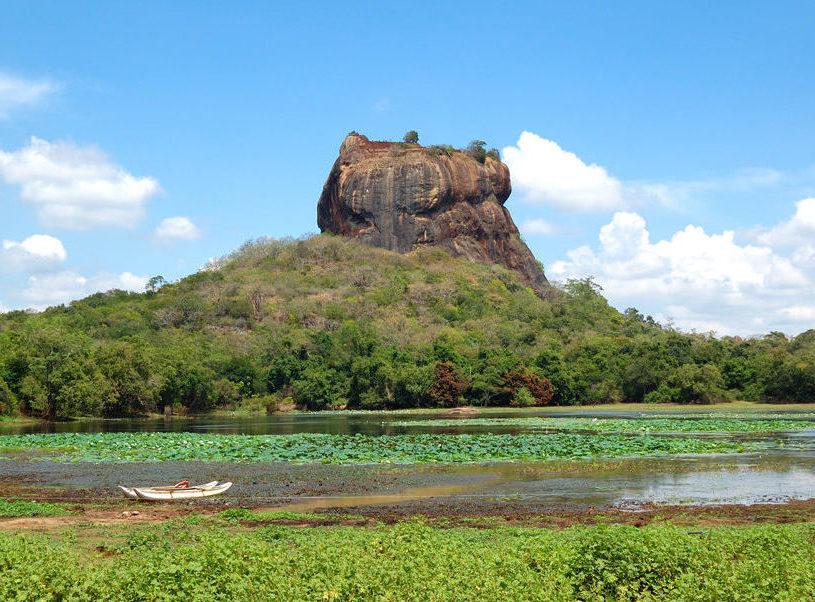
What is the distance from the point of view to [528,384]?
279 ft

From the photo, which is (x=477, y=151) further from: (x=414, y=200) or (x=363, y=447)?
(x=363, y=447)

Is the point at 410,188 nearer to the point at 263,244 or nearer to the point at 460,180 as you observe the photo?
the point at 460,180

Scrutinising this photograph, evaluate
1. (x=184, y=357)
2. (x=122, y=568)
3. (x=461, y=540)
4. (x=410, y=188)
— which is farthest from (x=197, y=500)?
(x=410, y=188)

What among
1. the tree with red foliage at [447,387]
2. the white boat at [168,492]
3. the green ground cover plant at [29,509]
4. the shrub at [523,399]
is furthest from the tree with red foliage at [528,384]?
the green ground cover plant at [29,509]

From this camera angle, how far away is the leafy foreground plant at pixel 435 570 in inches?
361

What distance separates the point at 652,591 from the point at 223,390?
248 ft

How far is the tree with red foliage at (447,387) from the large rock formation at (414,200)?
68.6m

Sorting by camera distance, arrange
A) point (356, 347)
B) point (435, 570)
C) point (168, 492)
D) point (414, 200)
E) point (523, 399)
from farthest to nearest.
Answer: point (414, 200) < point (356, 347) < point (523, 399) < point (168, 492) < point (435, 570)

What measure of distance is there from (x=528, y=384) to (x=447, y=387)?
9.22 metres

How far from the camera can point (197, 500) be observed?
68.3ft

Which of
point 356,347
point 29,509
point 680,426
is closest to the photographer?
point 29,509

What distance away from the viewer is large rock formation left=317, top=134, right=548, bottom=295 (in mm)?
149875

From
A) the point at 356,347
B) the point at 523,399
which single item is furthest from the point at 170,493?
the point at 356,347

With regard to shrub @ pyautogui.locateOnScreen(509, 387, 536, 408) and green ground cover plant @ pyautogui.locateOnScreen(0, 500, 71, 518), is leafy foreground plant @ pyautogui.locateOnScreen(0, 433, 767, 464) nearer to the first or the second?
green ground cover plant @ pyautogui.locateOnScreen(0, 500, 71, 518)
